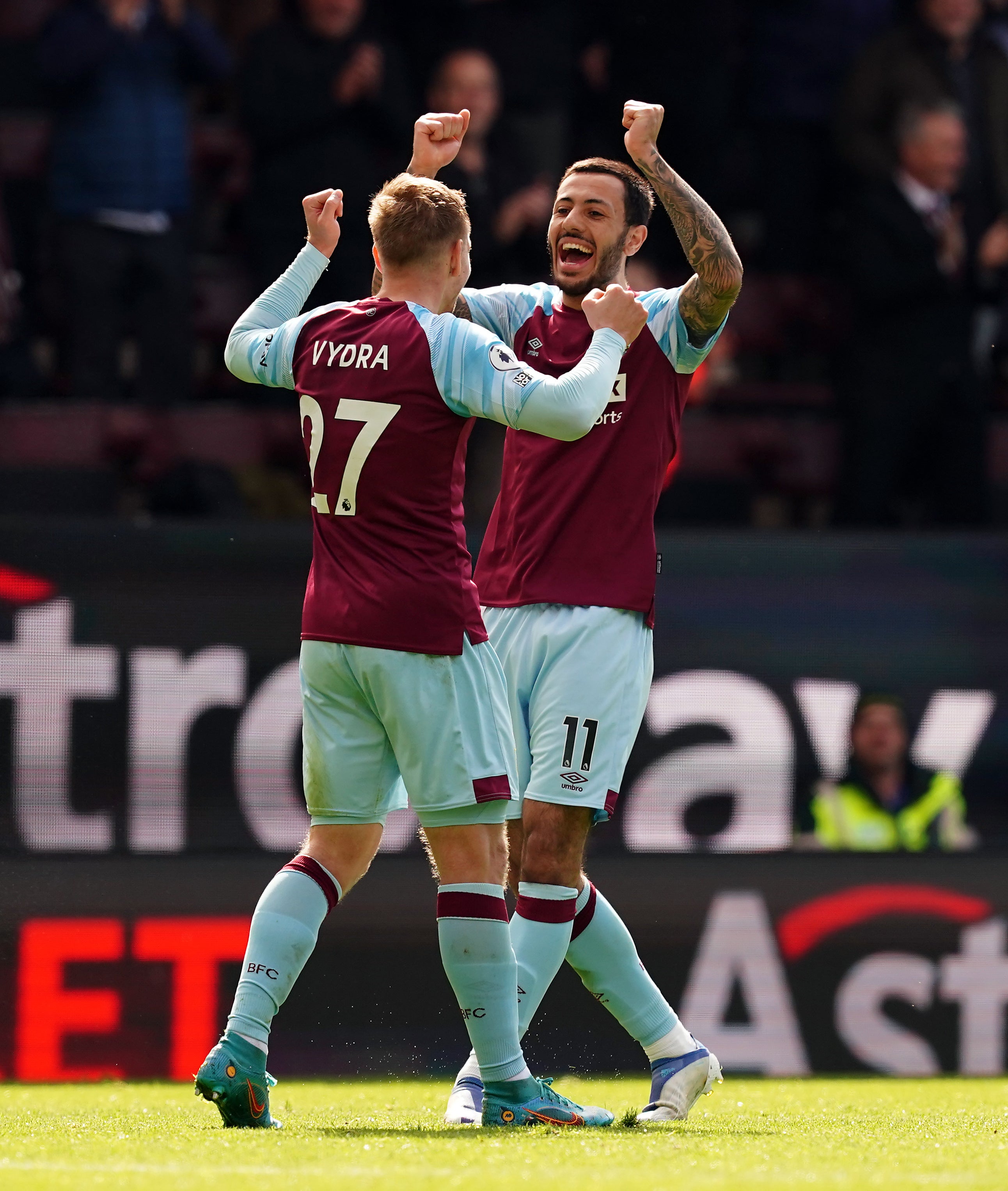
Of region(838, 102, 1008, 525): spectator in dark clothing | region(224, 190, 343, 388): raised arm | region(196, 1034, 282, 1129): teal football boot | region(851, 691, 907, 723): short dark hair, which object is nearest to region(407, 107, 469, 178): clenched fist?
region(224, 190, 343, 388): raised arm

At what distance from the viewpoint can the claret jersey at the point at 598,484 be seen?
5.26 metres

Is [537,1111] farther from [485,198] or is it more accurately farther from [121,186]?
[121,186]

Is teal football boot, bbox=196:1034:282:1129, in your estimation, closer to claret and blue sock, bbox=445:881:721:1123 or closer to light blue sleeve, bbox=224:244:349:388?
claret and blue sock, bbox=445:881:721:1123

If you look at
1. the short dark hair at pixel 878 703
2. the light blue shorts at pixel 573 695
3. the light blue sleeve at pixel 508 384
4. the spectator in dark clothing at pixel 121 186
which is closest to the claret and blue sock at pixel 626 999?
the light blue shorts at pixel 573 695

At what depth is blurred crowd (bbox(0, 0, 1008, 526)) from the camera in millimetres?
8914

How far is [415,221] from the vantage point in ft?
15.2

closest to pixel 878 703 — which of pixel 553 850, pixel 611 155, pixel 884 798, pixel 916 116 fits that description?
pixel 884 798

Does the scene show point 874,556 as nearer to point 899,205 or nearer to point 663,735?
point 663,735

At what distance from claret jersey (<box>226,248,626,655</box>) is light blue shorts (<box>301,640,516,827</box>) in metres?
0.06

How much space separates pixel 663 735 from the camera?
755cm

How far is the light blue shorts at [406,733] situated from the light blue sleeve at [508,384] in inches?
22.4

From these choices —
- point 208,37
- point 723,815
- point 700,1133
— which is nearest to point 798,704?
point 723,815

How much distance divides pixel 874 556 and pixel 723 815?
1175mm

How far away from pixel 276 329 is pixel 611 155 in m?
5.37
